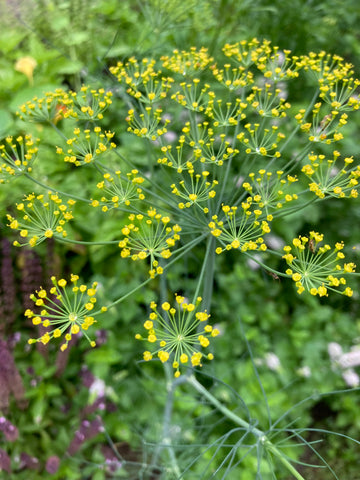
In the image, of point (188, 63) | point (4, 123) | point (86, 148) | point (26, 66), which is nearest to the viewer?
point (86, 148)

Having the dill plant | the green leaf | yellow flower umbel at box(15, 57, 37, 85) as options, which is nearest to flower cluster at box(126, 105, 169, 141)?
the dill plant

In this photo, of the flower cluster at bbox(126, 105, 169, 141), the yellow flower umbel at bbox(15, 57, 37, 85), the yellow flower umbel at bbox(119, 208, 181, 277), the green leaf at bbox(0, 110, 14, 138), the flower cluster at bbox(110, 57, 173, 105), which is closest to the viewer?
the yellow flower umbel at bbox(119, 208, 181, 277)

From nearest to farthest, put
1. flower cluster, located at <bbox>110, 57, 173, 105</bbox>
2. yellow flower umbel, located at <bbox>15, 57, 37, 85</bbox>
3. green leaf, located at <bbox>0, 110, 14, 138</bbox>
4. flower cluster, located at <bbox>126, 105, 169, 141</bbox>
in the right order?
flower cluster, located at <bbox>126, 105, 169, 141</bbox> → flower cluster, located at <bbox>110, 57, 173, 105</bbox> → green leaf, located at <bbox>0, 110, 14, 138</bbox> → yellow flower umbel, located at <bbox>15, 57, 37, 85</bbox>

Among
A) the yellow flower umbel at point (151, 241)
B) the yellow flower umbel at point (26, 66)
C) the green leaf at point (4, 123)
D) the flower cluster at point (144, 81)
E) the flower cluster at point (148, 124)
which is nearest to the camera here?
the yellow flower umbel at point (151, 241)

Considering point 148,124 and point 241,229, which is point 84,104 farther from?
point 241,229

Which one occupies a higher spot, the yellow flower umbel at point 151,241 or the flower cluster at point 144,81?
the flower cluster at point 144,81

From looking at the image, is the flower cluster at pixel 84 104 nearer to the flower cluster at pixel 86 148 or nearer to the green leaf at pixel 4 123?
the flower cluster at pixel 86 148

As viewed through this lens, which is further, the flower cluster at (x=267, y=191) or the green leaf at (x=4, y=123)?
the green leaf at (x=4, y=123)

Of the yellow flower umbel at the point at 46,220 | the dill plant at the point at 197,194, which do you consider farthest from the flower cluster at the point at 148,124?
the yellow flower umbel at the point at 46,220

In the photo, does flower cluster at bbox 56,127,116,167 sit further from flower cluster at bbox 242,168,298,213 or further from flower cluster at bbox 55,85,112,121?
flower cluster at bbox 242,168,298,213

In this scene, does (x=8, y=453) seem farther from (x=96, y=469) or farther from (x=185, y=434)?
(x=185, y=434)

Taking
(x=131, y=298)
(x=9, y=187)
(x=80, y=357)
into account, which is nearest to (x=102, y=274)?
(x=131, y=298)

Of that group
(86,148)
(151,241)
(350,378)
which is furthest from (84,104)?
(350,378)
